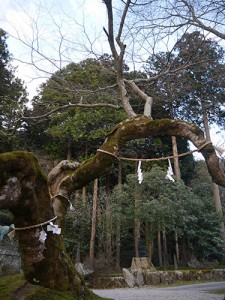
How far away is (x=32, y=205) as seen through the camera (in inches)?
103

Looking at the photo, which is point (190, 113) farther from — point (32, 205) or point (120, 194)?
point (32, 205)

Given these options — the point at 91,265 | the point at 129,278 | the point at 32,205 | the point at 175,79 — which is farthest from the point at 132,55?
the point at 91,265

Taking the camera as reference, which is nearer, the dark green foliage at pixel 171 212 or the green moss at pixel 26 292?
the green moss at pixel 26 292

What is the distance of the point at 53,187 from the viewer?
368cm

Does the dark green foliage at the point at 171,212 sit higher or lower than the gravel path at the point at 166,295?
higher

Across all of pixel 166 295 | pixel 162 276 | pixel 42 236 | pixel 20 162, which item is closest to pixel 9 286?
pixel 42 236

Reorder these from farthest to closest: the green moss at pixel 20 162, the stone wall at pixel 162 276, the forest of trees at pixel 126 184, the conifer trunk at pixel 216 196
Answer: the conifer trunk at pixel 216 196, the forest of trees at pixel 126 184, the stone wall at pixel 162 276, the green moss at pixel 20 162

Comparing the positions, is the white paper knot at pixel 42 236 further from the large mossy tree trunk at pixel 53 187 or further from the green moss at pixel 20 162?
the green moss at pixel 20 162

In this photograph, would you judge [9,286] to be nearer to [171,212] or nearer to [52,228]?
[52,228]

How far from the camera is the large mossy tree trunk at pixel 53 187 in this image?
8.16 ft

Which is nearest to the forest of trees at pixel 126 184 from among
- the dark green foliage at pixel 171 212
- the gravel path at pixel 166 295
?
the dark green foliage at pixel 171 212

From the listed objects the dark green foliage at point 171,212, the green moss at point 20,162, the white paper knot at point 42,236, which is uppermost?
the dark green foliage at point 171,212

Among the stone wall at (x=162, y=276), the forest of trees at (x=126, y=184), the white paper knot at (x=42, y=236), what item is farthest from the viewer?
the forest of trees at (x=126, y=184)

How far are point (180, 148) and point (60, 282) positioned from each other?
15.7m
